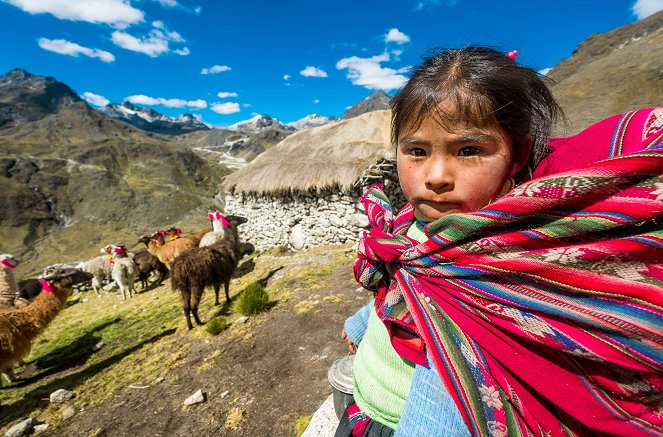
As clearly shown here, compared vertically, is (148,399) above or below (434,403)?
below

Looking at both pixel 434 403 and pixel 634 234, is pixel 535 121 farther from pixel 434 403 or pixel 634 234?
pixel 434 403

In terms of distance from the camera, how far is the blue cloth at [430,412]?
89cm

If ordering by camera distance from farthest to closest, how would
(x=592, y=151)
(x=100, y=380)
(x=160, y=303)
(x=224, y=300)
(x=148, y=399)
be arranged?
(x=160, y=303)
(x=224, y=300)
(x=100, y=380)
(x=148, y=399)
(x=592, y=151)

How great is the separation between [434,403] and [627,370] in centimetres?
46

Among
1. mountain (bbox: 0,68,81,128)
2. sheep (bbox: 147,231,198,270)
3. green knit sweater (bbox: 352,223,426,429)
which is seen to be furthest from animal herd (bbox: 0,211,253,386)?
mountain (bbox: 0,68,81,128)

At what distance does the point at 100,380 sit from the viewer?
564cm

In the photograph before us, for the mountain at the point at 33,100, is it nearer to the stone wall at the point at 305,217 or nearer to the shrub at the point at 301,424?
the stone wall at the point at 305,217

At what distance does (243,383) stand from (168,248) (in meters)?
9.71

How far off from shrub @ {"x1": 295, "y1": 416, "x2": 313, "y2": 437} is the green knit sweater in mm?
2404

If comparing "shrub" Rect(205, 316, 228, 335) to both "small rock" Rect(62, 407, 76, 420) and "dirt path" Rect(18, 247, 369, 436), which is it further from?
"small rock" Rect(62, 407, 76, 420)

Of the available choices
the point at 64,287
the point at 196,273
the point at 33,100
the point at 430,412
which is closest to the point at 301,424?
the point at 430,412

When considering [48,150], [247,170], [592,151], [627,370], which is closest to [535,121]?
[592,151]

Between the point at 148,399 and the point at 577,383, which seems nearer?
the point at 577,383

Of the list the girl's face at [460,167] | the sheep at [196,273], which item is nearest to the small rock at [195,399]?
the sheep at [196,273]
